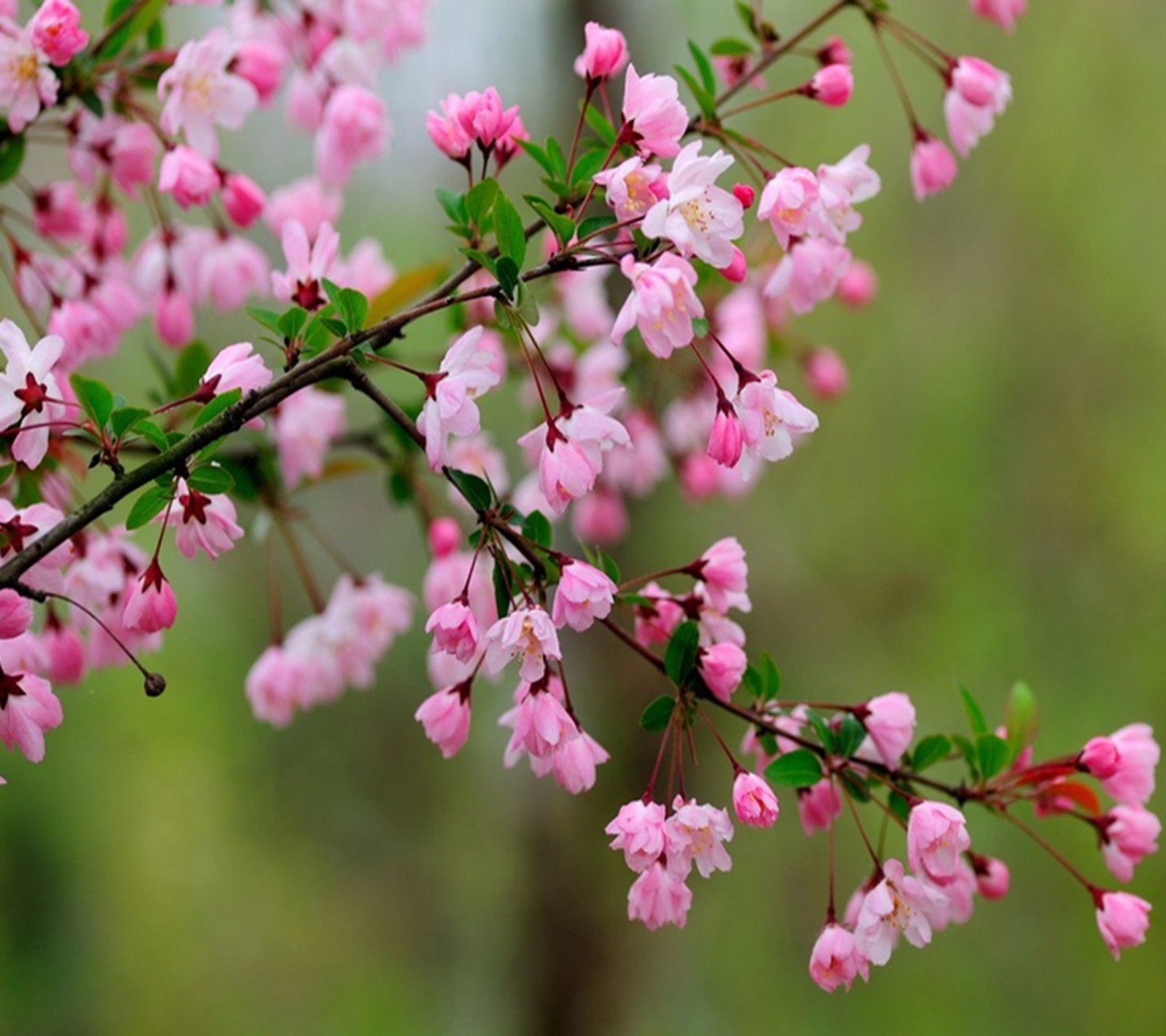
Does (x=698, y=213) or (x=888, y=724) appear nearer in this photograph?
(x=698, y=213)

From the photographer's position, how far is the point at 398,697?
3.59 meters

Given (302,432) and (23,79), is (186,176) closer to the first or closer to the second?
(23,79)

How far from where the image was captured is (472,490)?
0.69 m

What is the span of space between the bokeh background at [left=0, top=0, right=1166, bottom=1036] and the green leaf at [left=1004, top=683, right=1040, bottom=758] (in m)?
1.80

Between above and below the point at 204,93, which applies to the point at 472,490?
below

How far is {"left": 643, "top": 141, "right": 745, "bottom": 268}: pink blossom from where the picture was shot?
606 mm

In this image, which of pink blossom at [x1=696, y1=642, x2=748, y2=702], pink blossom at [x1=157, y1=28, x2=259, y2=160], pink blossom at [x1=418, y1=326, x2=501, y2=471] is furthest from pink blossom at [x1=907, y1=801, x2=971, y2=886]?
pink blossom at [x1=157, y1=28, x2=259, y2=160]

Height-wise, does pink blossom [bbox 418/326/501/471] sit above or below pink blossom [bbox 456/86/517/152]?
below

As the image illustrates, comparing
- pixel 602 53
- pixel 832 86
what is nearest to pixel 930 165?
pixel 832 86

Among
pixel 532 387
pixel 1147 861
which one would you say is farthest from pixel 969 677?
pixel 532 387

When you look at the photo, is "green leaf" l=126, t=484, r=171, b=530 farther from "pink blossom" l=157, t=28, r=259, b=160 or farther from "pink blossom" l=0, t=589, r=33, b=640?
"pink blossom" l=157, t=28, r=259, b=160

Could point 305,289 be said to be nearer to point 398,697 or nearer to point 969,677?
point 969,677

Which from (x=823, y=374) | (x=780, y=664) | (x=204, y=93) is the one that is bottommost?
(x=204, y=93)

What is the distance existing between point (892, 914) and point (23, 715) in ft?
1.60
